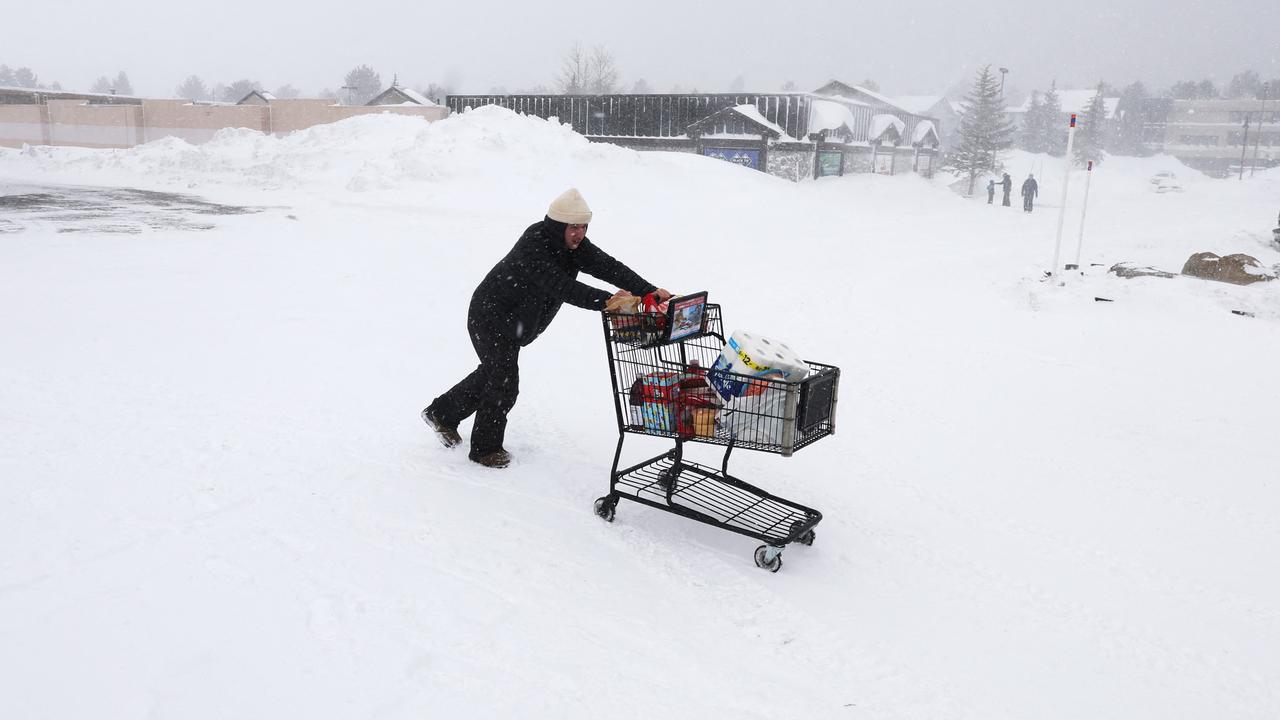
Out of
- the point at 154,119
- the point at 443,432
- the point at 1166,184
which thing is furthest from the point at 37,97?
the point at 1166,184

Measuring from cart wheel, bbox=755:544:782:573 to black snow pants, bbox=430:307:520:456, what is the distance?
6.44 feet

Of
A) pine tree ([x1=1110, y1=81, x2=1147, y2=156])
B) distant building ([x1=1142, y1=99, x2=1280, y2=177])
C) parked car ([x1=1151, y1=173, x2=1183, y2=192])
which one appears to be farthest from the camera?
pine tree ([x1=1110, y1=81, x2=1147, y2=156])

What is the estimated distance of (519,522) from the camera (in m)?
4.86

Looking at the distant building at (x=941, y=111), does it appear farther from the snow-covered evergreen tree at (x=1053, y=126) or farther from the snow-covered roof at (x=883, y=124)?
the snow-covered roof at (x=883, y=124)

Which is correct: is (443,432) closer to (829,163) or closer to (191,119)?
(829,163)

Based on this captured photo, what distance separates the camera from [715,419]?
4738 millimetres

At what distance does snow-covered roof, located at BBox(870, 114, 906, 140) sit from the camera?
126 feet

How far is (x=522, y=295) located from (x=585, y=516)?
4.76 feet

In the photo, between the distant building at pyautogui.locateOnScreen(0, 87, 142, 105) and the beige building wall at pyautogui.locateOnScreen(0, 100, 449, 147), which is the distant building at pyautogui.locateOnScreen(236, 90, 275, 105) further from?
the beige building wall at pyautogui.locateOnScreen(0, 100, 449, 147)

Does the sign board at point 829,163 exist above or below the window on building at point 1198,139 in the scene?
below

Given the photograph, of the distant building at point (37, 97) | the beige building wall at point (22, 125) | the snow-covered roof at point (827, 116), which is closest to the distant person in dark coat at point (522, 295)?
the snow-covered roof at point (827, 116)

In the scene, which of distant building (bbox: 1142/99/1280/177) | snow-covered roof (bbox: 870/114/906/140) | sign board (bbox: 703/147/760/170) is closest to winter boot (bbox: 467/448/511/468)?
sign board (bbox: 703/147/760/170)

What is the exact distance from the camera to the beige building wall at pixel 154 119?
3256 cm

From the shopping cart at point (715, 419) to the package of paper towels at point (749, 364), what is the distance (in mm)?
17
